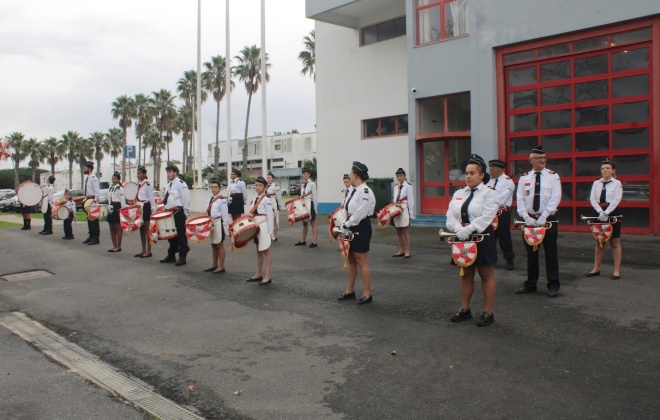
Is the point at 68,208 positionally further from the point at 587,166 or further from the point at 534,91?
the point at 587,166

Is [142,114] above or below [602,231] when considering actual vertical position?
above

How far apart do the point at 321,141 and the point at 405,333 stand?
1908 cm

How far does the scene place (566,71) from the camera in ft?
48.0

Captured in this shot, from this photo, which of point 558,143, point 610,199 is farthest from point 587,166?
point 610,199

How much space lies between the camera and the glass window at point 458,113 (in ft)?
56.0

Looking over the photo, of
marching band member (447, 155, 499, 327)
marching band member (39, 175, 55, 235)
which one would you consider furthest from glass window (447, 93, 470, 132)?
marching band member (39, 175, 55, 235)

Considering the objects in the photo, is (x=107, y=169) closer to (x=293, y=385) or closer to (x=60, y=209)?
(x=60, y=209)

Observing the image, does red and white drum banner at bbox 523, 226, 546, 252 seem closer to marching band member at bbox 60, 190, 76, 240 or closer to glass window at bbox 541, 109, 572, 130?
glass window at bbox 541, 109, 572, 130

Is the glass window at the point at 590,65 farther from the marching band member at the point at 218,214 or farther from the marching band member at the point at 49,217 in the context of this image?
the marching band member at the point at 49,217

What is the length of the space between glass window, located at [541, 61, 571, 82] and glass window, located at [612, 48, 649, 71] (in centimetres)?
114

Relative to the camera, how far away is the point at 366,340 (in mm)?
5918

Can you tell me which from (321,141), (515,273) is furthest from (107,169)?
(515,273)

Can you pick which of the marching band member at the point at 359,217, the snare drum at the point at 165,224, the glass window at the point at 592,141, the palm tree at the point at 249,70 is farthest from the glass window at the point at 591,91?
the palm tree at the point at 249,70

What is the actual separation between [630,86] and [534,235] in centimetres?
854
